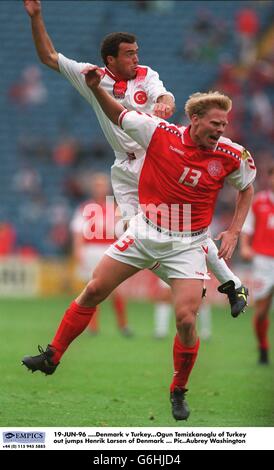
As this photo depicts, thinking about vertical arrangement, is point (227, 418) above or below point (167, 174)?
below

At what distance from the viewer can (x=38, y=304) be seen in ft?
55.3

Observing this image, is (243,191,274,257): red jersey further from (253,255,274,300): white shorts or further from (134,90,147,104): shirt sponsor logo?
(134,90,147,104): shirt sponsor logo

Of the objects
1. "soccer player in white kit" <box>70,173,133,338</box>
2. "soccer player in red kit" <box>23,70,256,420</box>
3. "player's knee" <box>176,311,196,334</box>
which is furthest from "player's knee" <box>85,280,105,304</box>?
"soccer player in white kit" <box>70,173,133,338</box>

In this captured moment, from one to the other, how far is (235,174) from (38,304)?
1064 cm

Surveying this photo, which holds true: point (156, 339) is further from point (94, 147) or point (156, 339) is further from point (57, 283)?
point (94, 147)

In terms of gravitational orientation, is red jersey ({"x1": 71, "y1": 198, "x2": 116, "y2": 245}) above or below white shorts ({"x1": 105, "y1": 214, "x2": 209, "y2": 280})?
above

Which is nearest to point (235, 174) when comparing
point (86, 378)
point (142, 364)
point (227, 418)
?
point (227, 418)

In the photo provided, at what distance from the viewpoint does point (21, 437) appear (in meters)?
5.76

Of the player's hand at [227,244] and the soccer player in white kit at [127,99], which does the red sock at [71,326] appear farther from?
the player's hand at [227,244]

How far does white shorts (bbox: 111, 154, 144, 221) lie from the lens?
7148 mm

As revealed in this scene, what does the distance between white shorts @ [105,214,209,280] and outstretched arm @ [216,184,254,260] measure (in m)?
0.16

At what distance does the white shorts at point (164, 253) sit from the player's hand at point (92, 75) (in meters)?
1.06

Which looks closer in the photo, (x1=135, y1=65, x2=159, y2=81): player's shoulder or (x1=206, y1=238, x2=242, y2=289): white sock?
(x1=206, y1=238, x2=242, y2=289): white sock

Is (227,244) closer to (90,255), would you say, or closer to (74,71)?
(74,71)
